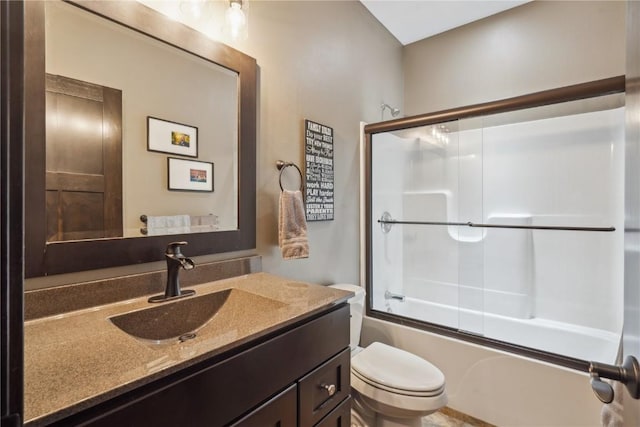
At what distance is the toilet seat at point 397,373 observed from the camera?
1.33m

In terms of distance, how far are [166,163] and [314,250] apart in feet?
3.12

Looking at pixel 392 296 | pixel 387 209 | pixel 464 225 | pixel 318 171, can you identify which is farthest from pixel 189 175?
pixel 464 225

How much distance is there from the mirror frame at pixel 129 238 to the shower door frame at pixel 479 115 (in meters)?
1.08

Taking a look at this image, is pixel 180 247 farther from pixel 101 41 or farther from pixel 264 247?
pixel 101 41

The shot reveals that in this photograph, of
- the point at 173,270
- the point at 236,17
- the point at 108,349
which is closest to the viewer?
the point at 108,349

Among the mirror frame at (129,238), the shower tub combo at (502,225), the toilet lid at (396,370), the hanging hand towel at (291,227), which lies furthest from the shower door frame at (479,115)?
the mirror frame at (129,238)

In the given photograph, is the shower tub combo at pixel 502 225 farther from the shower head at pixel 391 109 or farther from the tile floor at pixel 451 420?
the tile floor at pixel 451 420

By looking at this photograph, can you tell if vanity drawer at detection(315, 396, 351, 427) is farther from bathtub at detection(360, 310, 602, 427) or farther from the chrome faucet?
bathtub at detection(360, 310, 602, 427)

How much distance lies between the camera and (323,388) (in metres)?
0.98

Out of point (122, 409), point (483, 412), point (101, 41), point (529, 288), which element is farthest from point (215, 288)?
point (529, 288)

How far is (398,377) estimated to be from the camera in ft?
4.59

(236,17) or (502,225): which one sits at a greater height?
(236,17)

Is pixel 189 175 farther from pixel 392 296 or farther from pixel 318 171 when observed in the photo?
pixel 392 296

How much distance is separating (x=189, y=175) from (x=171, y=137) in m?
0.16
